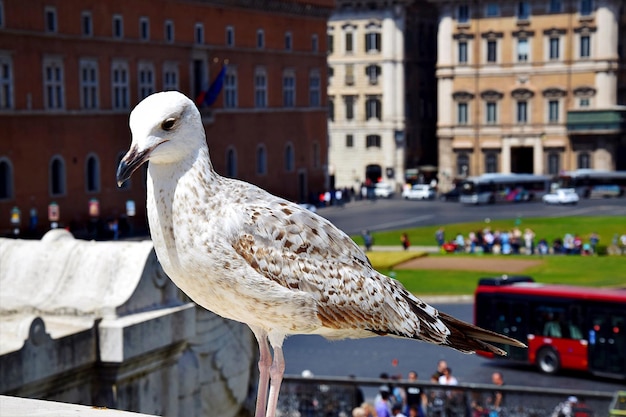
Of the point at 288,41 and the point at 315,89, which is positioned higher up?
the point at 288,41

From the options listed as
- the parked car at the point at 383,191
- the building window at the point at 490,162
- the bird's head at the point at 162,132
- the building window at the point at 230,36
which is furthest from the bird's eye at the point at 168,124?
the building window at the point at 490,162

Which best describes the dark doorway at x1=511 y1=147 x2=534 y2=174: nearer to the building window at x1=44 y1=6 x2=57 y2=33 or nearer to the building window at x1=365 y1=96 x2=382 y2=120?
the building window at x1=365 y1=96 x2=382 y2=120

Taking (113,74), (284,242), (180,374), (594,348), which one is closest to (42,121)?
(113,74)

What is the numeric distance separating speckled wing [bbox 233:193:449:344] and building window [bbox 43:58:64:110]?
142 feet

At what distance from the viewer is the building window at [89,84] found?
49.5 m

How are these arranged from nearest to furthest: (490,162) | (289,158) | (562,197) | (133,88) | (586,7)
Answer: (133,88), (289,158), (562,197), (586,7), (490,162)

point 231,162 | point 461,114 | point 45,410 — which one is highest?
point 45,410

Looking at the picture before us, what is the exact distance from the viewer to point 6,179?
45.4 metres

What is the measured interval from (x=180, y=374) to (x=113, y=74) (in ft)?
134

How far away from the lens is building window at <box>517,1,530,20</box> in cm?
7900

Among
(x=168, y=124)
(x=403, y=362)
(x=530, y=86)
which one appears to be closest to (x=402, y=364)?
(x=403, y=362)

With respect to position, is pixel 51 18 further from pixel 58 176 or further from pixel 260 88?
pixel 260 88

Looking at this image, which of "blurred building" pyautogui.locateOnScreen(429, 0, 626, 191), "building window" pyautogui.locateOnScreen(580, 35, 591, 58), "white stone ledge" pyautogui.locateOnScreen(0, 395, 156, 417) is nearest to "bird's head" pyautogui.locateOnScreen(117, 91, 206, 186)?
"white stone ledge" pyautogui.locateOnScreen(0, 395, 156, 417)

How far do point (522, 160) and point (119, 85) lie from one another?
36.0 metres
